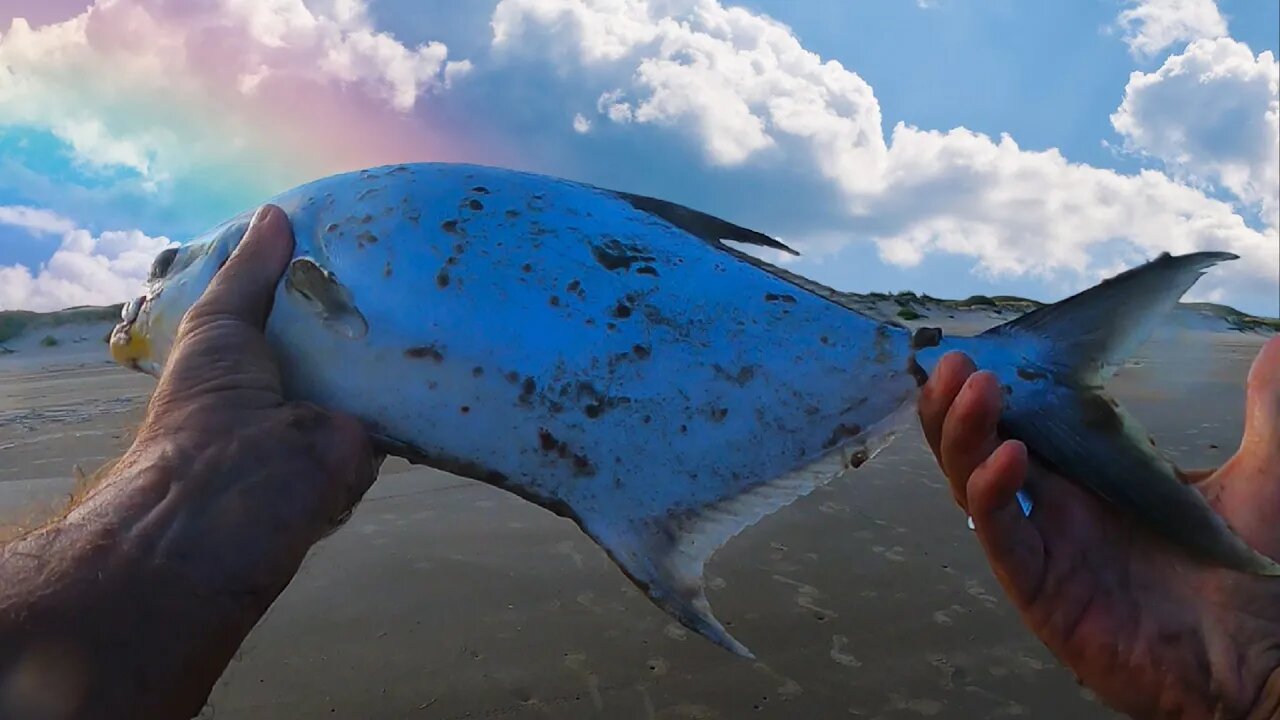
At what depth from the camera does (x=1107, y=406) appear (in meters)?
1.82

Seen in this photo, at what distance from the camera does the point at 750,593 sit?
328 cm

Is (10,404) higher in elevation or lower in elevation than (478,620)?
lower

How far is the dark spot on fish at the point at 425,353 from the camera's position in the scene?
190cm

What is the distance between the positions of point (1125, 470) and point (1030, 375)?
27 cm

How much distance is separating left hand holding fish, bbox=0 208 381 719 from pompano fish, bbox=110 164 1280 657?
12cm

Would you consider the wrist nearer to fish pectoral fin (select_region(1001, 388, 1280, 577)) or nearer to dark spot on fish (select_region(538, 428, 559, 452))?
fish pectoral fin (select_region(1001, 388, 1280, 577))

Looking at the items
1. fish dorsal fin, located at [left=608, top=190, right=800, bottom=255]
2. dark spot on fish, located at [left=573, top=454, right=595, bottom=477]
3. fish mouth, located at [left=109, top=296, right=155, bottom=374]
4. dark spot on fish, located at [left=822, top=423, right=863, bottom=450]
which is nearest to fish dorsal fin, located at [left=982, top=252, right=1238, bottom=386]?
dark spot on fish, located at [left=822, top=423, right=863, bottom=450]

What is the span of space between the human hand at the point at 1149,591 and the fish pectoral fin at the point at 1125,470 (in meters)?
0.16

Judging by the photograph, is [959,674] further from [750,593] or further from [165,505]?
[165,505]

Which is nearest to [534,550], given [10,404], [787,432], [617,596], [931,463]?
[617,596]

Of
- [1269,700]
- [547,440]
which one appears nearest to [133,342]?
[547,440]

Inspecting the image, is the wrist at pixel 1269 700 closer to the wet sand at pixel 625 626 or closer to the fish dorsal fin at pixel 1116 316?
the wet sand at pixel 625 626

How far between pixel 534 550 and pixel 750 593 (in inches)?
38.0

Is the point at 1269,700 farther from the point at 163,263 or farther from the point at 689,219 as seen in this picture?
the point at 163,263
